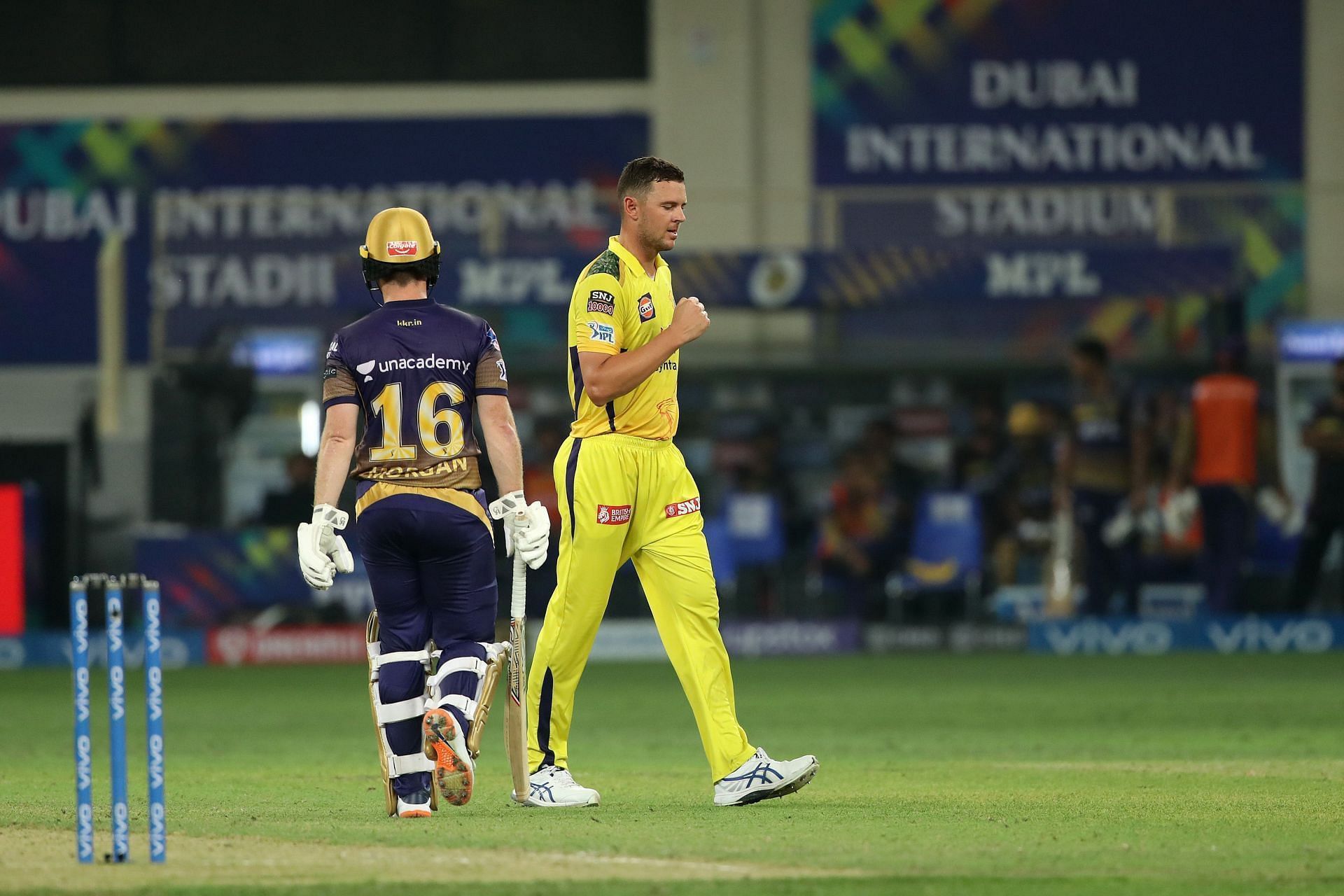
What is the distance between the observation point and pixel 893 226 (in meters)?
20.1

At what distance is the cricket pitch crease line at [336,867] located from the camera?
17.7 feet

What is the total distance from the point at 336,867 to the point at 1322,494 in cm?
1228

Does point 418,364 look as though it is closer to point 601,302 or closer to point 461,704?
point 601,302

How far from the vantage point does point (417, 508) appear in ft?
21.9

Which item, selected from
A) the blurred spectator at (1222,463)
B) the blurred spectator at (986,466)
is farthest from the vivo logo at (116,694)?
the blurred spectator at (986,466)

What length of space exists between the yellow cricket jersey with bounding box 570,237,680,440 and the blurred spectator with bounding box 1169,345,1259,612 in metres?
9.88

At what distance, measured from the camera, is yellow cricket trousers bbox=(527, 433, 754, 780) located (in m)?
7.03

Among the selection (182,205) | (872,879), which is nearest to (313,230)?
(182,205)

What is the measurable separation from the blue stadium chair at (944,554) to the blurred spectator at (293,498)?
190 inches

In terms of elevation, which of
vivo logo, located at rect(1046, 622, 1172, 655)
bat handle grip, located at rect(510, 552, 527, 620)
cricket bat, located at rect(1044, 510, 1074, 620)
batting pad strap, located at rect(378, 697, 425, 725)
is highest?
bat handle grip, located at rect(510, 552, 527, 620)

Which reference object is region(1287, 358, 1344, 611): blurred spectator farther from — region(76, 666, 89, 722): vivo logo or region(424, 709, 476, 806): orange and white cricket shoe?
region(76, 666, 89, 722): vivo logo

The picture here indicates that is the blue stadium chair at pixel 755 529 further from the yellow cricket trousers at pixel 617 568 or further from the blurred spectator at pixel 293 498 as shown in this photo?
the yellow cricket trousers at pixel 617 568

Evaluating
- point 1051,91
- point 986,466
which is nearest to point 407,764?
point 986,466

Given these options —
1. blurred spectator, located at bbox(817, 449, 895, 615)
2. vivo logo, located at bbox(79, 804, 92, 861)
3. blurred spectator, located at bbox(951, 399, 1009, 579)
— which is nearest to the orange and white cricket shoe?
vivo logo, located at bbox(79, 804, 92, 861)
